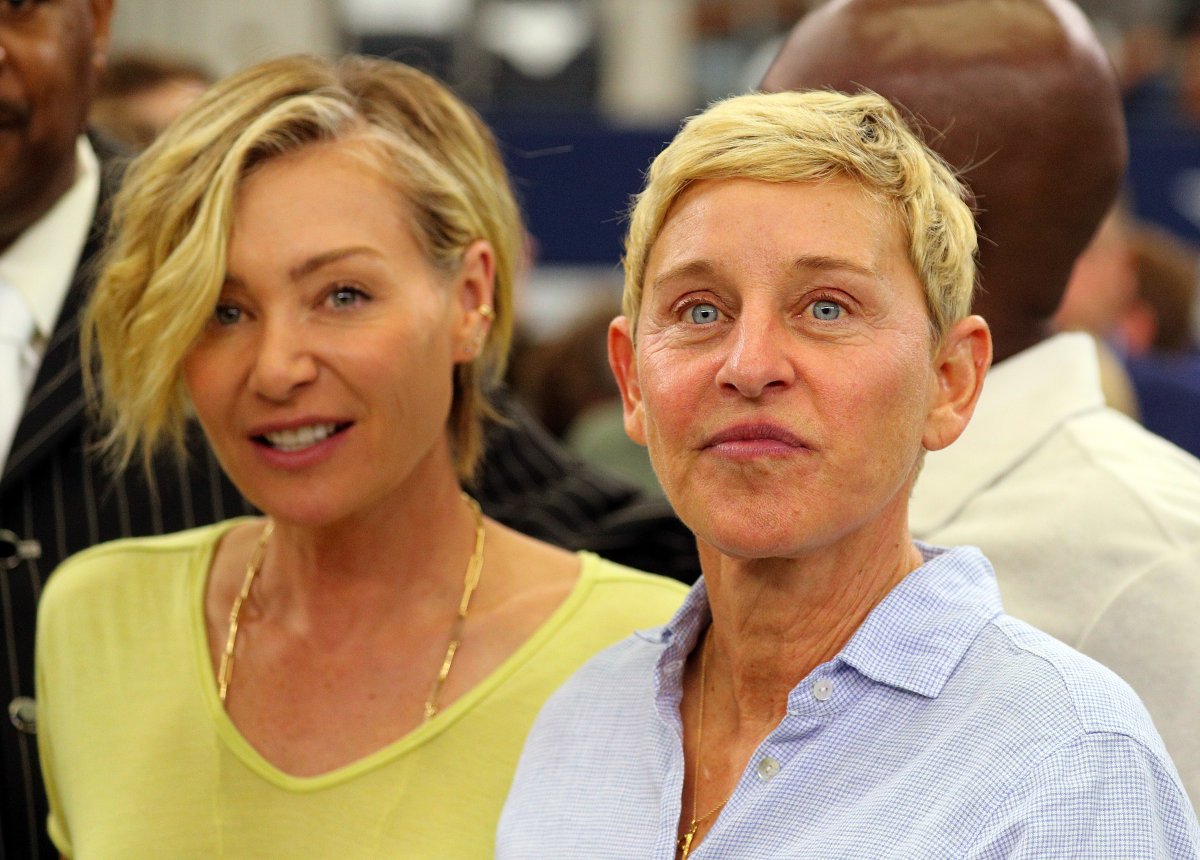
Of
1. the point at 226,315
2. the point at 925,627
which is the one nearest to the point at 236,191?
the point at 226,315

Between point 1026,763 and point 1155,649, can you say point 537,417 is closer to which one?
point 1155,649

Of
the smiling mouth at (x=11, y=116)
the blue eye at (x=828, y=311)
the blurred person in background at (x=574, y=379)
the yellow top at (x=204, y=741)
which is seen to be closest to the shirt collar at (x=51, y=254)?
the smiling mouth at (x=11, y=116)

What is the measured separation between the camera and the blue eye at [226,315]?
213cm

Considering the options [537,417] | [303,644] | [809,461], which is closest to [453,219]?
[303,644]

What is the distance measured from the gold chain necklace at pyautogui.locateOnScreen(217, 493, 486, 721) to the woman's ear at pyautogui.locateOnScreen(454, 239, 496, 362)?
0.77ft

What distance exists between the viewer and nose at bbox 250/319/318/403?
205cm

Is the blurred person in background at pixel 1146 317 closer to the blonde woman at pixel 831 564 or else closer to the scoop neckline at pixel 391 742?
the scoop neckline at pixel 391 742

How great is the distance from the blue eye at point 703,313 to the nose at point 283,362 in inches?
24.6

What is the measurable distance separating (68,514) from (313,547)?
501mm

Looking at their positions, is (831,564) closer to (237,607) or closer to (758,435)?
(758,435)

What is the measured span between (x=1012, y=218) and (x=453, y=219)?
714 millimetres

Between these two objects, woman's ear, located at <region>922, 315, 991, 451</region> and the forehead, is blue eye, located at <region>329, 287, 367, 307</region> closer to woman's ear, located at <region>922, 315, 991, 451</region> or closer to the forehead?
the forehead

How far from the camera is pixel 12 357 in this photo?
104 inches

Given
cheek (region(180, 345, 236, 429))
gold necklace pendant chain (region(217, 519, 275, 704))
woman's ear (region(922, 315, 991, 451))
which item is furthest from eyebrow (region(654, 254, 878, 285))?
gold necklace pendant chain (region(217, 519, 275, 704))
